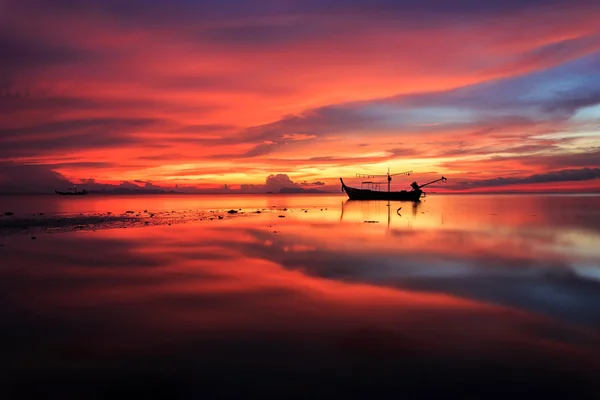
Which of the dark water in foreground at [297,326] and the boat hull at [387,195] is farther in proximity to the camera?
the boat hull at [387,195]

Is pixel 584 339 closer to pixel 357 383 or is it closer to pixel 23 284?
pixel 357 383

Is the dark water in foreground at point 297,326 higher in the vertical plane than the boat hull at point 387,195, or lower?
lower

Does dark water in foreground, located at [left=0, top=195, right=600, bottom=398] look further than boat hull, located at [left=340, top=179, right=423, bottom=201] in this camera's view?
No

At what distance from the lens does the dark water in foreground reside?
6598mm

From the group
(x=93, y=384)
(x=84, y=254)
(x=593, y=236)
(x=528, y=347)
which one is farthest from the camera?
(x=593, y=236)

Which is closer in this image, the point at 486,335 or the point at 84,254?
the point at 486,335

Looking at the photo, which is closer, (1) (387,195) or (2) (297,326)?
(2) (297,326)

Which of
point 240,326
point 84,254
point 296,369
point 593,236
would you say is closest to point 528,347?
point 296,369

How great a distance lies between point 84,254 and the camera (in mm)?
19703

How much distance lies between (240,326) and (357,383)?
3.63 m

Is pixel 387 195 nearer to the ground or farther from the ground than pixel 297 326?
farther from the ground

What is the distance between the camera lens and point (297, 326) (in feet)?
30.6

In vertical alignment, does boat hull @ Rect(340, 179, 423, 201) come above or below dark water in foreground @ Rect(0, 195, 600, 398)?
above

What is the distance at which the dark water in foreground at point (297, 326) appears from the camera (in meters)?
6.60
